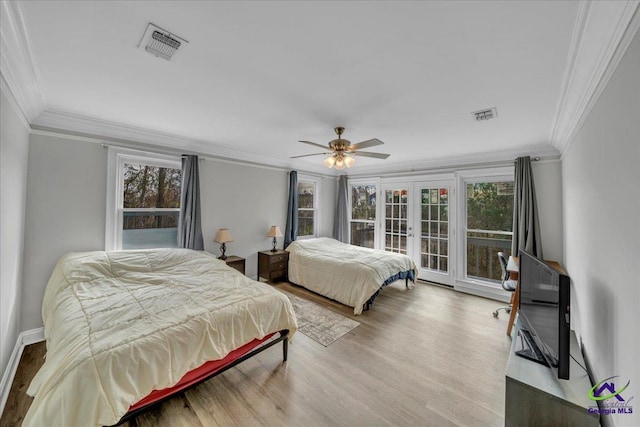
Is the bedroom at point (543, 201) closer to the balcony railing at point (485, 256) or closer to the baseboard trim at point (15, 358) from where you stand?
the baseboard trim at point (15, 358)

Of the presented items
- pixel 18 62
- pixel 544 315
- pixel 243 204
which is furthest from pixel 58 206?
pixel 544 315

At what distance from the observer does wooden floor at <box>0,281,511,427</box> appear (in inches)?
68.4

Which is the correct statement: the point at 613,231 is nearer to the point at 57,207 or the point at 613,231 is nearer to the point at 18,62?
the point at 18,62

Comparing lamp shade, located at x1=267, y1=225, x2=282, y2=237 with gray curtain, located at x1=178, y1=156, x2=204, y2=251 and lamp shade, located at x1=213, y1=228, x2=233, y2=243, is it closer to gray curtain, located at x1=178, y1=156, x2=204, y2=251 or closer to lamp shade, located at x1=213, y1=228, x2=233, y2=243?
lamp shade, located at x1=213, y1=228, x2=233, y2=243

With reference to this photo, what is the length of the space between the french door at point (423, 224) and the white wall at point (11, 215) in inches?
210

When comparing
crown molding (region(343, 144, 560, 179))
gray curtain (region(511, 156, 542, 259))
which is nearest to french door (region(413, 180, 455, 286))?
crown molding (region(343, 144, 560, 179))

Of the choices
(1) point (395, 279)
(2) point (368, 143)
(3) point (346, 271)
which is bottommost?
(1) point (395, 279)

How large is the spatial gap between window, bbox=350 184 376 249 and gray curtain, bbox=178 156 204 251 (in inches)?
146

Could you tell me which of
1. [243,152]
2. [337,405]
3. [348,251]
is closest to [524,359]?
[337,405]

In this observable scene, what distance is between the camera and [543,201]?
3609mm

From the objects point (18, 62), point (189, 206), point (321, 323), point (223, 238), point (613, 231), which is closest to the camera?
point (613, 231)

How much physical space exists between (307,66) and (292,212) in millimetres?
3597

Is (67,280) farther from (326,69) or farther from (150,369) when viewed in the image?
(326,69)

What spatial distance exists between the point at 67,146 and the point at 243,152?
7.23 ft
